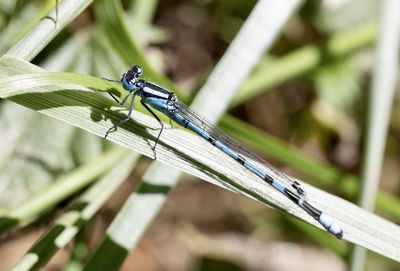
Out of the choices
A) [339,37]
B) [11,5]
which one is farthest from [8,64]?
[339,37]

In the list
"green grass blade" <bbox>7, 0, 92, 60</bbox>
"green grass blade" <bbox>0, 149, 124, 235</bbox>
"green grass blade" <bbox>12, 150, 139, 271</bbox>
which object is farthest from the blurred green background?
"green grass blade" <bbox>7, 0, 92, 60</bbox>

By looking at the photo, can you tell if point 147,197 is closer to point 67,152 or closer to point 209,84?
point 209,84

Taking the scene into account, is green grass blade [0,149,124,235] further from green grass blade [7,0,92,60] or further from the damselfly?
green grass blade [7,0,92,60]

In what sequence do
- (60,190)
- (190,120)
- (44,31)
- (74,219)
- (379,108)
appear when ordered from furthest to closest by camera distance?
(379,108)
(60,190)
(190,120)
(74,219)
(44,31)

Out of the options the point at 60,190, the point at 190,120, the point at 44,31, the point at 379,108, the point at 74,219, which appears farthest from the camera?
the point at 379,108

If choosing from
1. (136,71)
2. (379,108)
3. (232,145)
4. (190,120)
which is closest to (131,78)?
(136,71)

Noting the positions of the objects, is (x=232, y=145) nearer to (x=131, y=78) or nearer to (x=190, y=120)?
(x=190, y=120)
